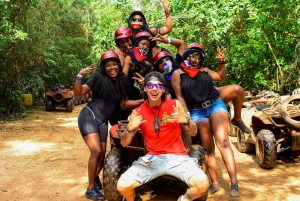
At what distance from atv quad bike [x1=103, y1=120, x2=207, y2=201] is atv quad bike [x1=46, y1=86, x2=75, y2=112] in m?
12.3

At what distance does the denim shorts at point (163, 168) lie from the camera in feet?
13.4

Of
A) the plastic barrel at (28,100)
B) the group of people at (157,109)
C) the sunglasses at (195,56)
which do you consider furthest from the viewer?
A: the plastic barrel at (28,100)

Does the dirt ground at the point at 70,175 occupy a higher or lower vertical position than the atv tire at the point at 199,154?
lower

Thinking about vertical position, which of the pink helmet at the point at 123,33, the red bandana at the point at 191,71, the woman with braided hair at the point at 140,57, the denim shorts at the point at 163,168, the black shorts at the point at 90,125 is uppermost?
the pink helmet at the point at 123,33

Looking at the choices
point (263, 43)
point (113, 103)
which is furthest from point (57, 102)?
point (113, 103)

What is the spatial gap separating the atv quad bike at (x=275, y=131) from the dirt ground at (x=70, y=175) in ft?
0.92

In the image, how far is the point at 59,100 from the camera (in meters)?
16.7

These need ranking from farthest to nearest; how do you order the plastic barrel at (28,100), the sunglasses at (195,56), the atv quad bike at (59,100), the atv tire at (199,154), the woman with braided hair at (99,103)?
the atv quad bike at (59,100)
the plastic barrel at (28,100)
the sunglasses at (195,56)
the woman with braided hair at (99,103)
the atv tire at (199,154)

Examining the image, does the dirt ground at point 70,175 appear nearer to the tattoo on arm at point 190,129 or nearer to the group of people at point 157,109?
the group of people at point 157,109

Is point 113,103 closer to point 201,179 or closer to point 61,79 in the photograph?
point 201,179

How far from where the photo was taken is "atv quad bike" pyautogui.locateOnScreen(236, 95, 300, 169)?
6.27m

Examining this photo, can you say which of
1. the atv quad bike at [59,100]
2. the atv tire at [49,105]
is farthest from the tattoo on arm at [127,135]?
the atv tire at [49,105]

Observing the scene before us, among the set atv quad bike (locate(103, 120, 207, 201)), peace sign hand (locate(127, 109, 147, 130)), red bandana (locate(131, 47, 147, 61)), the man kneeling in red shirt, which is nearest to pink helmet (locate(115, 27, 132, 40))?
red bandana (locate(131, 47, 147, 61))

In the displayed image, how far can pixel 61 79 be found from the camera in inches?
851
